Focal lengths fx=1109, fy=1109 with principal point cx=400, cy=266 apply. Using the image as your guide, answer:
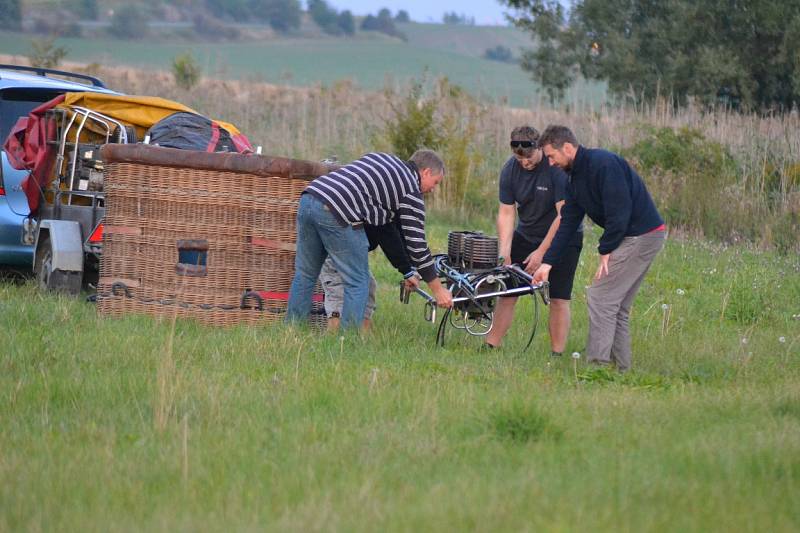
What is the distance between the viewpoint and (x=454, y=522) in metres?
4.55

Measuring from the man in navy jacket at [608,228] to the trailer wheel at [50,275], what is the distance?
4.42 meters

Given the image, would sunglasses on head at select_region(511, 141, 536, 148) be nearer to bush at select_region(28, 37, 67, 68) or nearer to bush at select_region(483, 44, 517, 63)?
bush at select_region(28, 37, 67, 68)

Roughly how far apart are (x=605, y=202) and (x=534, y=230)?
1.25 metres

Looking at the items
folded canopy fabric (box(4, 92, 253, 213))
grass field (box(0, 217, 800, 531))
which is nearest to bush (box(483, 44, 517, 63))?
folded canopy fabric (box(4, 92, 253, 213))

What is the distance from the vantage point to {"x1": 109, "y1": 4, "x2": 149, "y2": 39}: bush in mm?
83438

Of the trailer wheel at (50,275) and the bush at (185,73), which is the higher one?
the bush at (185,73)

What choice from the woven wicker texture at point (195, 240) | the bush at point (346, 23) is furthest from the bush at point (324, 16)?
the woven wicker texture at point (195, 240)

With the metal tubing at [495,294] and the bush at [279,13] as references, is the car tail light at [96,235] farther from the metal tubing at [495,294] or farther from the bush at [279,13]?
the bush at [279,13]

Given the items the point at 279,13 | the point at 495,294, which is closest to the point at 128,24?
the point at 279,13

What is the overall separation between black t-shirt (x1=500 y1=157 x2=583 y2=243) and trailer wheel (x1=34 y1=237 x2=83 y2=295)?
13.3 feet

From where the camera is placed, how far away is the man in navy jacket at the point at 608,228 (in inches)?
315

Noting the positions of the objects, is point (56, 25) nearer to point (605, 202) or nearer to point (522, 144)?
point (522, 144)

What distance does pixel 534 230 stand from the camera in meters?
9.20

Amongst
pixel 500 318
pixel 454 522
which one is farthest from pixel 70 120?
pixel 454 522
